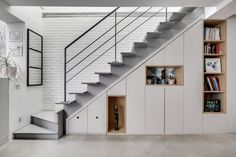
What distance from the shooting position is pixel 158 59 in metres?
4.84

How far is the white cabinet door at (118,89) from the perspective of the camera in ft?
15.9

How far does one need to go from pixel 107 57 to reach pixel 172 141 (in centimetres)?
287

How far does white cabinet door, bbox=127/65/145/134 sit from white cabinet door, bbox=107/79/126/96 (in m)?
0.11

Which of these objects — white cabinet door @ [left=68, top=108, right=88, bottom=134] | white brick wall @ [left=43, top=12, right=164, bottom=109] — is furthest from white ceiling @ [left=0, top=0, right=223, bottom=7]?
white cabinet door @ [left=68, top=108, right=88, bottom=134]

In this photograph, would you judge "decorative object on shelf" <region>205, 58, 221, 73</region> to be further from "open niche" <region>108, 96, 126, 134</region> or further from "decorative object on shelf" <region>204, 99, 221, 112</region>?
"open niche" <region>108, 96, 126, 134</region>

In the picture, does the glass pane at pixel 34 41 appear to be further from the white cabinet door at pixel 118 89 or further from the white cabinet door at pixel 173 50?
the white cabinet door at pixel 173 50

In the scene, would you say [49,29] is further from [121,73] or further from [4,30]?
[121,73]

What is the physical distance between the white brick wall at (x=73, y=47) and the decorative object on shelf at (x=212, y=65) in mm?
1828

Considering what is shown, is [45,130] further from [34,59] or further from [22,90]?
[34,59]

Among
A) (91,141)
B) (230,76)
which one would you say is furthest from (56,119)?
(230,76)

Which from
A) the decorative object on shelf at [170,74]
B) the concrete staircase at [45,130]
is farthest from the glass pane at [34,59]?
the decorative object on shelf at [170,74]

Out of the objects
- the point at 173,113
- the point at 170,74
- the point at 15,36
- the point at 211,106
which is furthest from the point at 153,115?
the point at 15,36

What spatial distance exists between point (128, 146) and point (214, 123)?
219 centimetres

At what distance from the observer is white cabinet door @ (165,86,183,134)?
15.9 ft
